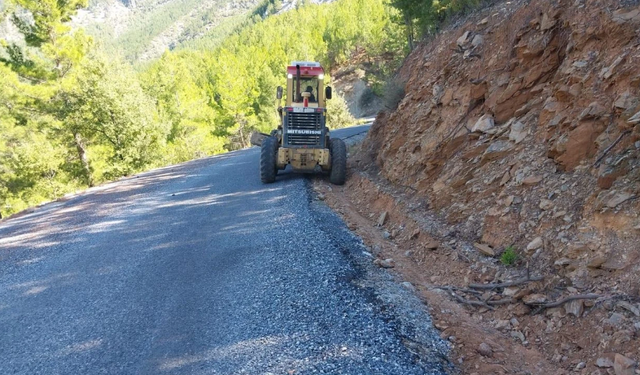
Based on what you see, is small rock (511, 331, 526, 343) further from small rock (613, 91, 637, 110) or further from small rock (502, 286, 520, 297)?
small rock (613, 91, 637, 110)

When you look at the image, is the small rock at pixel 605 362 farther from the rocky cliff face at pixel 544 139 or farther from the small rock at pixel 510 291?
the small rock at pixel 510 291

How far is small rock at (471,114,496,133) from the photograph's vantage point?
22.9ft

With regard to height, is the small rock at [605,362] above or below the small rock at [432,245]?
below

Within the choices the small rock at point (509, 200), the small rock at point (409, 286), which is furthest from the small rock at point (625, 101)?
the small rock at point (409, 286)

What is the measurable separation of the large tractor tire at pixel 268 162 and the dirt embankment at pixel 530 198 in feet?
9.44

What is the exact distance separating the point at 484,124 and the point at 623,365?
4764 millimetres

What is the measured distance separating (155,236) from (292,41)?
6213 cm

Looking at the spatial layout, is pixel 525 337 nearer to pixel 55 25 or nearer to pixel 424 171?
pixel 424 171

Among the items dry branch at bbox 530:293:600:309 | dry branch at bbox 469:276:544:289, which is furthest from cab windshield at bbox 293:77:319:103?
dry branch at bbox 530:293:600:309

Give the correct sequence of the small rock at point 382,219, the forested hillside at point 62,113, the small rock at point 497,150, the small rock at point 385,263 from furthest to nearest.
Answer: the forested hillside at point 62,113 < the small rock at point 382,219 < the small rock at point 497,150 < the small rock at point 385,263

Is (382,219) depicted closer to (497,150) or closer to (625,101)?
(497,150)

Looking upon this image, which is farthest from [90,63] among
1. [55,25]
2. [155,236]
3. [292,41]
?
[292,41]

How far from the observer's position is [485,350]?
12.4 feet

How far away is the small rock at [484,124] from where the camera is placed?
6976mm
